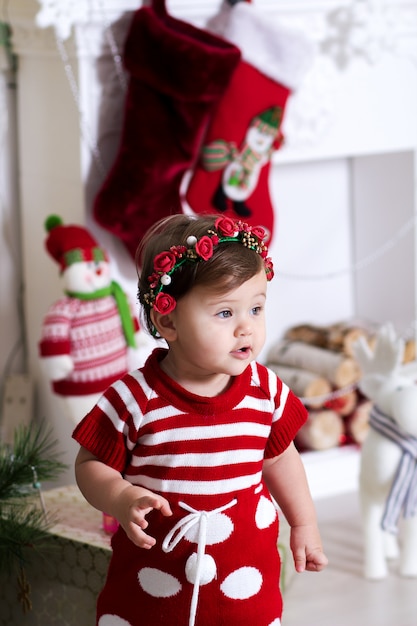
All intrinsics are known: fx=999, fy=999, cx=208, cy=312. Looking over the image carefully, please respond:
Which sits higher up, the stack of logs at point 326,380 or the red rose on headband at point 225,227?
the red rose on headband at point 225,227

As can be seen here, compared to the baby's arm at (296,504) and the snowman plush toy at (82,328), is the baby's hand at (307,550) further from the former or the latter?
the snowman plush toy at (82,328)

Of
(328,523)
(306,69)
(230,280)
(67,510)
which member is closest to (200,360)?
(230,280)

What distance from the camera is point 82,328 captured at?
82.6 inches

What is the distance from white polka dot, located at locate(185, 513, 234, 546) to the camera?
122 centimetres

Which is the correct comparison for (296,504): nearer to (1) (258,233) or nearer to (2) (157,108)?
(1) (258,233)

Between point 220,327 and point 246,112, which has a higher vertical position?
point 246,112

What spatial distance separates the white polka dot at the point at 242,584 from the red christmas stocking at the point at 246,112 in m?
1.18

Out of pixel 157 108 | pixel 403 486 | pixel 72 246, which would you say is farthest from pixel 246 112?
pixel 403 486

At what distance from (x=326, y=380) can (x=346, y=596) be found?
2.46ft

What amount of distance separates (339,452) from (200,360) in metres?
1.44

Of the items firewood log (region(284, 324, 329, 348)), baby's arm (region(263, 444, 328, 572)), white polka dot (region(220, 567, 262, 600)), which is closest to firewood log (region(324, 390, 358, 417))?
firewood log (region(284, 324, 329, 348))

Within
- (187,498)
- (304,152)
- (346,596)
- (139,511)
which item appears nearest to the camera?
(139,511)

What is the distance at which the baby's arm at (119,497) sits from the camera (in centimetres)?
112

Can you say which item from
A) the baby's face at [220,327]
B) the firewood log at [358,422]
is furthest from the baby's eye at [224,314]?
the firewood log at [358,422]
